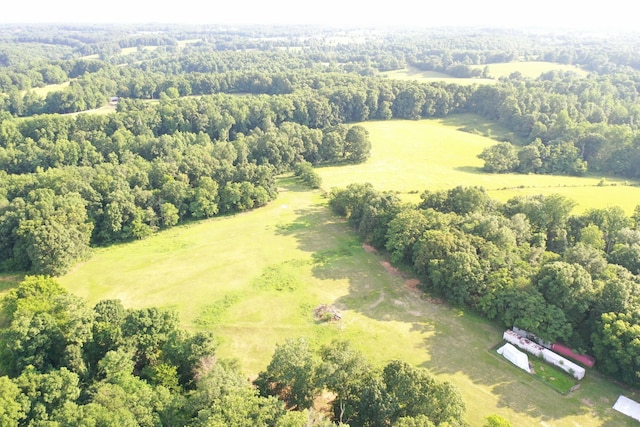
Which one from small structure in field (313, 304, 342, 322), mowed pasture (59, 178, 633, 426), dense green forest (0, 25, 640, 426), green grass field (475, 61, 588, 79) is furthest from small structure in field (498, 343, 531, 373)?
green grass field (475, 61, 588, 79)

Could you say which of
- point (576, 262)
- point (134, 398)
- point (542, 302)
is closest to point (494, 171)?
point (576, 262)

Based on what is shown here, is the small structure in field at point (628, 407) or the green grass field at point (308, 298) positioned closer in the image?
the small structure in field at point (628, 407)

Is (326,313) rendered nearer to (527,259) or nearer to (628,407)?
(527,259)

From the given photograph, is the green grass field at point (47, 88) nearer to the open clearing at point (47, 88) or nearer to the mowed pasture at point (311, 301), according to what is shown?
the open clearing at point (47, 88)

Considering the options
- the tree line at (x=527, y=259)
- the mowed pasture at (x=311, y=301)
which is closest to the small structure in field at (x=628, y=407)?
the mowed pasture at (x=311, y=301)

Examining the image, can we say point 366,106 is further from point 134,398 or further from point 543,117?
point 134,398

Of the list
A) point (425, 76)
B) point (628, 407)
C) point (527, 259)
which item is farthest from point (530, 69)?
point (628, 407)

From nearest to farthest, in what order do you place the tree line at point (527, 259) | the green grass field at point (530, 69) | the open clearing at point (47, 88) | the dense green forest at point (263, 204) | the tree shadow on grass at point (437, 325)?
the dense green forest at point (263, 204)
the tree shadow on grass at point (437, 325)
the tree line at point (527, 259)
the open clearing at point (47, 88)
the green grass field at point (530, 69)
